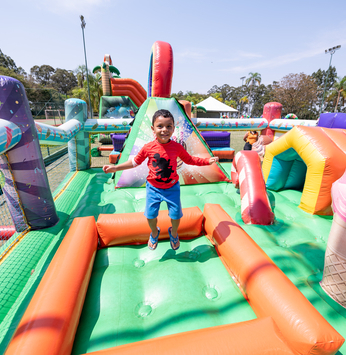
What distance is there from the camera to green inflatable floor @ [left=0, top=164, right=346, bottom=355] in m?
1.25

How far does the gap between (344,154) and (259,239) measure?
1.40 m

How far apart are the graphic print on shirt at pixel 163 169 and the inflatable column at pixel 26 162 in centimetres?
116

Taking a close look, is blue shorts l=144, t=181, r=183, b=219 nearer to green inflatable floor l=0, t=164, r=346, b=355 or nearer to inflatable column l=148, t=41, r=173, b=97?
green inflatable floor l=0, t=164, r=346, b=355

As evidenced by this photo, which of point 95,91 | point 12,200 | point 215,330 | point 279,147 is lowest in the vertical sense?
point 215,330

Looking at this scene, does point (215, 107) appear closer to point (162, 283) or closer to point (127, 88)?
point (127, 88)

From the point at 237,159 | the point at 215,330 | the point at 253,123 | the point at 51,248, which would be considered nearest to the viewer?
the point at 215,330

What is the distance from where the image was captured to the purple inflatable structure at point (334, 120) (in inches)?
122

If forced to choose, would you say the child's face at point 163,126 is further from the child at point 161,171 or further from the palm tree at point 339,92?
the palm tree at point 339,92

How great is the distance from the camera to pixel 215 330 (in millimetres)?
1053

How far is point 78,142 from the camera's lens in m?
3.77

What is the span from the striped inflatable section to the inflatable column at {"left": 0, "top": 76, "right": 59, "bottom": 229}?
208cm

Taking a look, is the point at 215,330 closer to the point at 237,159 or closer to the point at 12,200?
the point at 12,200

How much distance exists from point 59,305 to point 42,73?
6656cm

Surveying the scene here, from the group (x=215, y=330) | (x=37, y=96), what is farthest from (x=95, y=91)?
(x=215, y=330)
